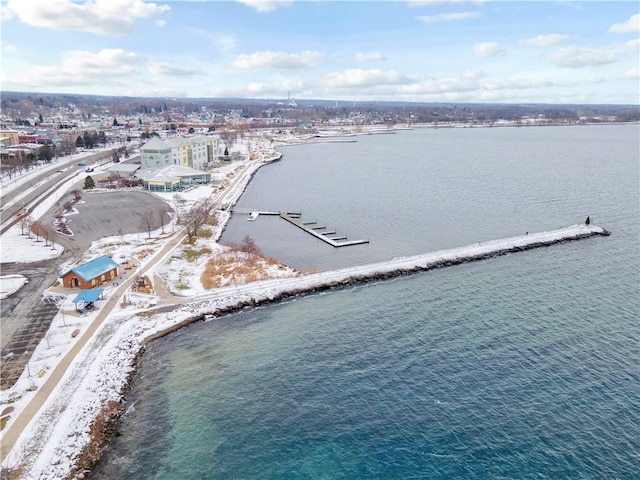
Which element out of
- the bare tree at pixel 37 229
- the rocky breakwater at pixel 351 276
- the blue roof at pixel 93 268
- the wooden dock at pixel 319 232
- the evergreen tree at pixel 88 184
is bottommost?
the rocky breakwater at pixel 351 276

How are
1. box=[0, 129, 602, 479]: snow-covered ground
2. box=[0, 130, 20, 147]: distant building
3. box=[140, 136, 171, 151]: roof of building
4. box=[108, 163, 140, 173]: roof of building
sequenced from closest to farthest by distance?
box=[0, 129, 602, 479]: snow-covered ground
box=[108, 163, 140, 173]: roof of building
box=[140, 136, 171, 151]: roof of building
box=[0, 130, 20, 147]: distant building

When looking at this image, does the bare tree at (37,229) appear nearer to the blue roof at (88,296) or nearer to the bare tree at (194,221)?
the bare tree at (194,221)

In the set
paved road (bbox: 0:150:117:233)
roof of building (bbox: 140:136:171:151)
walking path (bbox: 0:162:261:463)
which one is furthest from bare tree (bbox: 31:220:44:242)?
roof of building (bbox: 140:136:171:151)

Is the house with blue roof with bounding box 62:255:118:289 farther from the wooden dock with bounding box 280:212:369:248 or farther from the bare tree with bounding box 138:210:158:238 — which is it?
the wooden dock with bounding box 280:212:369:248

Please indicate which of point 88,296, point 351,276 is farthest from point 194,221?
point 351,276

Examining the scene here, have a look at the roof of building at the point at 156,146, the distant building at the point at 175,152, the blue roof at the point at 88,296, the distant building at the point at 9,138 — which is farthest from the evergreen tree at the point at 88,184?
the distant building at the point at 9,138

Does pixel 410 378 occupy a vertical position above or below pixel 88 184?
below

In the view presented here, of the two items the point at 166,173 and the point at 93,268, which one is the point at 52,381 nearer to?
the point at 93,268
